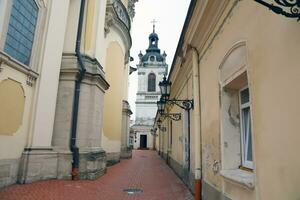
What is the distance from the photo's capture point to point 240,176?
3.79m

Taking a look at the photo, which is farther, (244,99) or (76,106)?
(76,106)

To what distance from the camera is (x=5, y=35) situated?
306 inches

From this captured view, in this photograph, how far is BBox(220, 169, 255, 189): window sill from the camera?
337 centimetres

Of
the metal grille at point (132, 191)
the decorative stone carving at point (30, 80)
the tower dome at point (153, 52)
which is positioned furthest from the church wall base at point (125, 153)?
the tower dome at point (153, 52)

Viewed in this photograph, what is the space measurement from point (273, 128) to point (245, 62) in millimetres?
1182

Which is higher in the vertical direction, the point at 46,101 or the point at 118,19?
the point at 118,19

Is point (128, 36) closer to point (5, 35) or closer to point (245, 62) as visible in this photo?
point (5, 35)

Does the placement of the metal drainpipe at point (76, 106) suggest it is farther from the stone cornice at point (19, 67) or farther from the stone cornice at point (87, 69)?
the stone cornice at point (19, 67)

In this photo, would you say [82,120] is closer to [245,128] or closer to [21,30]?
[21,30]

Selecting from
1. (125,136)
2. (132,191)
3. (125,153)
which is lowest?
(132,191)

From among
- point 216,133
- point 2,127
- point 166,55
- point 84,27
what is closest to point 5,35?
point 2,127

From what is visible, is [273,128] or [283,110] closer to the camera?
[283,110]

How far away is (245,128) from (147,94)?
162 feet

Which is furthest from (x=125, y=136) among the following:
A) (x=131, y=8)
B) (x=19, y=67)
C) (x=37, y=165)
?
(x=19, y=67)
